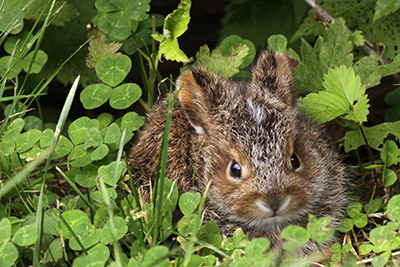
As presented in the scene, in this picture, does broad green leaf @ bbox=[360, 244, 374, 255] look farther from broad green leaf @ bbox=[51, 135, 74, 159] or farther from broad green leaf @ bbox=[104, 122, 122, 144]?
broad green leaf @ bbox=[51, 135, 74, 159]

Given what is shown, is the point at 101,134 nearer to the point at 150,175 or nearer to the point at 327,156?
the point at 150,175

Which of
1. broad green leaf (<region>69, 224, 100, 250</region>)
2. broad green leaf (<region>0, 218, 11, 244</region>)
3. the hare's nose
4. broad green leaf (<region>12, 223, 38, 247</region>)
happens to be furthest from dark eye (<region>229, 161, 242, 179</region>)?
broad green leaf (<region>0, 218, 11, 244</region>)

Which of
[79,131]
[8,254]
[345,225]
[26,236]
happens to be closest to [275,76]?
[345,225]

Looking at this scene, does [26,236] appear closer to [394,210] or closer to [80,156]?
[80,156]

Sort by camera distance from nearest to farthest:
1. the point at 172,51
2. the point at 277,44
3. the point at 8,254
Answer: the point at 8,254 < the point at 172,51 < the point at 277,44

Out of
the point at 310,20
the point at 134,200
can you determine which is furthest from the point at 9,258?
the point at 310,20

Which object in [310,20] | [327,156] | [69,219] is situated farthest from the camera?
[310,20]

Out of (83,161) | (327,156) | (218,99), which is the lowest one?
(327,156)
